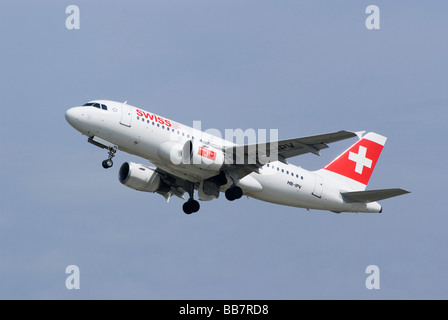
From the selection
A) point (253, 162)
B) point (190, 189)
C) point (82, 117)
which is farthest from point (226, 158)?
point (82, 117)

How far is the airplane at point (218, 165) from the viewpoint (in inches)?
1919

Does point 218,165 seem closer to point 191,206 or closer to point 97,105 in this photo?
point 191,206

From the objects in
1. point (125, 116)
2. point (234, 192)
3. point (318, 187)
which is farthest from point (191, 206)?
point (125, 116)

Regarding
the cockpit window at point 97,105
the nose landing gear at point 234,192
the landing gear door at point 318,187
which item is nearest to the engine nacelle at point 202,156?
the nose landing gear at point 234,192

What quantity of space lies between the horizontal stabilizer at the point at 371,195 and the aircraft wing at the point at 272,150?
597 cm

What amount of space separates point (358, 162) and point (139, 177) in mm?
14196

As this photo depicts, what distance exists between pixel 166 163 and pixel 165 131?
5.77 feet

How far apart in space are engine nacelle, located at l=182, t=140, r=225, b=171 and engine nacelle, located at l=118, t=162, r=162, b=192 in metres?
6.16

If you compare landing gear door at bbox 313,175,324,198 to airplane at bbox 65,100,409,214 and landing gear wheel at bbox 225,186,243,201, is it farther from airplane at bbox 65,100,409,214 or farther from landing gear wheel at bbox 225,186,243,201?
landing gear wheel at bbox 225,186,243,201

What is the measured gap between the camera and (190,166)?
50.1 metres

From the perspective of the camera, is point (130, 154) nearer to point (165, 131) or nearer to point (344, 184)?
point (165, 131)

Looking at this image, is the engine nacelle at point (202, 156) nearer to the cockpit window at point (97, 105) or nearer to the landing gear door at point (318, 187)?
the cockpit window at point (97, 105)

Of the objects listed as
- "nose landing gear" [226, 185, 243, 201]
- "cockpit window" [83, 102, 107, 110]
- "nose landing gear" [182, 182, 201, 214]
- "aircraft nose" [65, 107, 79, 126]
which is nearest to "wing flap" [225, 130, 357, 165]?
"nose landing gear" [226, 185, 243, 201]

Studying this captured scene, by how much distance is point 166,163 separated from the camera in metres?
49.8
